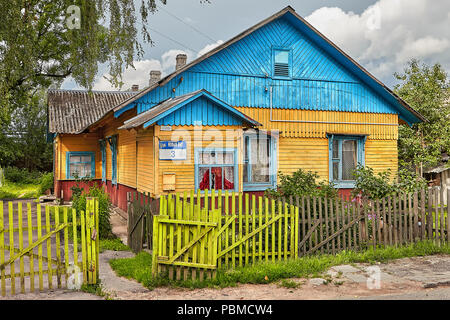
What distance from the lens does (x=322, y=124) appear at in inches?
624

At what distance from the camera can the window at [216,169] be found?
12.3m

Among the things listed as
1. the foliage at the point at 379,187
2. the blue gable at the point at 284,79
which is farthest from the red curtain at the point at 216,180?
the foliage at the point at 379,187

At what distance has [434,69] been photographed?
27641mm

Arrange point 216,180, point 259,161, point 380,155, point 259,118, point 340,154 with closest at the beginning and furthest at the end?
point 216,180, point 259,161, point 259,118, point 340,154, point 380,155

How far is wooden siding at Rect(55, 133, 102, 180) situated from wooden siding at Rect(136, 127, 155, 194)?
860cm

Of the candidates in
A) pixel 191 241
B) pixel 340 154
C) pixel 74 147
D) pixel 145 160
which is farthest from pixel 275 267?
pixel 74 147

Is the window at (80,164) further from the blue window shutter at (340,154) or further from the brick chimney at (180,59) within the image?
the blue window shutter at (340,154)

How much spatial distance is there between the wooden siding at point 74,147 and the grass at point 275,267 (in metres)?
13.9

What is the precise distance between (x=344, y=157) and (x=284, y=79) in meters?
4.06

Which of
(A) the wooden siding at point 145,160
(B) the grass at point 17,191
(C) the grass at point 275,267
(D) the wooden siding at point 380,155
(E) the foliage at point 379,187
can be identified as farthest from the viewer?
(B) the grass at point 17,191

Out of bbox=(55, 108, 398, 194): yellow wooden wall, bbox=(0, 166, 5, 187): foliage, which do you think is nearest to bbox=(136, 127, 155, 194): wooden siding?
bbox=(55, 108, 398, 194): yellow wooden wall

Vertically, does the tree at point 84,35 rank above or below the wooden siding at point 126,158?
above

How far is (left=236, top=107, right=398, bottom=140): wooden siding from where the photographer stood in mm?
15031

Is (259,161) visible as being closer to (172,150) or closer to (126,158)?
(172,150)
